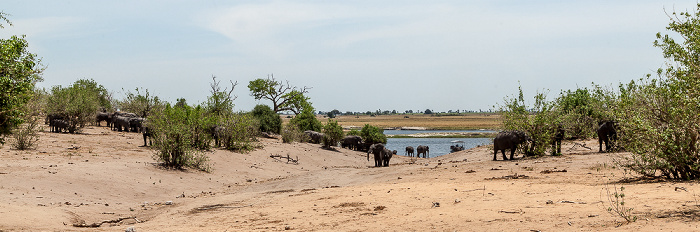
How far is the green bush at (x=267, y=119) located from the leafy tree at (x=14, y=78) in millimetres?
37575

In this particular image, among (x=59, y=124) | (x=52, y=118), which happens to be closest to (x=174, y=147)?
(x=59, y=124)

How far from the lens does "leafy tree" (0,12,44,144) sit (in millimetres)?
9953

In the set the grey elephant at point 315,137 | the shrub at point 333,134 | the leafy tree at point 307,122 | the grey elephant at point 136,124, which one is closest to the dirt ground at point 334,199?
the grey elephant at point 136,124

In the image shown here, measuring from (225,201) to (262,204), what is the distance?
76.1 inches

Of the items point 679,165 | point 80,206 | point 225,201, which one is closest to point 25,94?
point 80,206

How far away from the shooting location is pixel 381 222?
9.89 meters

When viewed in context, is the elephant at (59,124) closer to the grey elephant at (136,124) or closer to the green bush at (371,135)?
the grey elephant at (136,124)

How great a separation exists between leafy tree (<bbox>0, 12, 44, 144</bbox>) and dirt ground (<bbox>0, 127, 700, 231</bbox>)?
205 centimetres

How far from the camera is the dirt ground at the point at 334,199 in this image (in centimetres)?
907

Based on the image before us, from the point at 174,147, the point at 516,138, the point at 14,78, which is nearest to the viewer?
the point at 14,78

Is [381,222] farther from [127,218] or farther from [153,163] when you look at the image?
[153,163]

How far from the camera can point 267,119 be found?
49.4 meters

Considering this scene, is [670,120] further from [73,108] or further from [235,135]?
[73,108]

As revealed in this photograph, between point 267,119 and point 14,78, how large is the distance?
39.0 m
